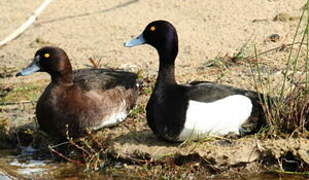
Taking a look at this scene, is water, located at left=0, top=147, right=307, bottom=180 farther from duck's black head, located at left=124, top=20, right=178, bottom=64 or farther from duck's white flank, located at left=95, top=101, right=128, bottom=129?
duck's black head, located at left=124, top=20, right=178, bottom=64

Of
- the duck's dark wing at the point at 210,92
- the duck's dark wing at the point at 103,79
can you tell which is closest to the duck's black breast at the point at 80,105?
the duck's dark wing at the point at 103,79

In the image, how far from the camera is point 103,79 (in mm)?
8578

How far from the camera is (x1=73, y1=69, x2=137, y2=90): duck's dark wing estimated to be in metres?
8.44

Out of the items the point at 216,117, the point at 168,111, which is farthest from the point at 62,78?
the point at 216,117

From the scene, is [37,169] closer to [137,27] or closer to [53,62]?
[53,62]

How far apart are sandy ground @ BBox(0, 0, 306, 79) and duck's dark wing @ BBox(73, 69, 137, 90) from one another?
3.20 feet

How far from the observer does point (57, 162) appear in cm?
816


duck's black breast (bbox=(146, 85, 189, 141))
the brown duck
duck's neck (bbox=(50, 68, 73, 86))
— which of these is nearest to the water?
the brown duck

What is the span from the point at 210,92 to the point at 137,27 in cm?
344

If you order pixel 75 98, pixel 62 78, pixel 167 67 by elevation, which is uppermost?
pixel 167 67

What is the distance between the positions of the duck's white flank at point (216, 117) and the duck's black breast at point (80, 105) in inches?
40.3

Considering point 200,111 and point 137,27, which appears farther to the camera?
point 137,27

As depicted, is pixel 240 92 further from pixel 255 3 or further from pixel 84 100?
pixel 255 3

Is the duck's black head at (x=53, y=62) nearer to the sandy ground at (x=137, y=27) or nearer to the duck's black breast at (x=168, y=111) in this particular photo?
the duck's black breast at (x=168, y=111)
